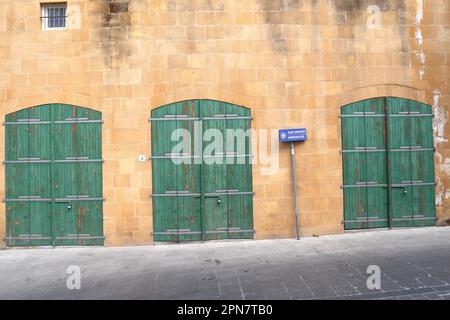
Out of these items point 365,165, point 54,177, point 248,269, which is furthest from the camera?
point 365,165

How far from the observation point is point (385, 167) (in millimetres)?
9320

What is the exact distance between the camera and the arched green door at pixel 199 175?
A: 29.3 feet

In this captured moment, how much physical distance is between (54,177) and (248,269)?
5144 millimetres

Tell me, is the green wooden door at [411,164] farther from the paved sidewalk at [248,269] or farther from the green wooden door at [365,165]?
the paved sidewalk at [248,269]

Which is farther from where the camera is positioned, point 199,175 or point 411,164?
point 411,164

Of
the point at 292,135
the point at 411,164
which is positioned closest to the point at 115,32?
the point at 292,135

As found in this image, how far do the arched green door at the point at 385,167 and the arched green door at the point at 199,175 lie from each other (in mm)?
2571

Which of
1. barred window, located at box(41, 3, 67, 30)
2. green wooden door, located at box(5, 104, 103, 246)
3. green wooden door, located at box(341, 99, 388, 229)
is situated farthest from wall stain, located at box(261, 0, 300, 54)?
barred window, located at box(41, 3, 67, 30)

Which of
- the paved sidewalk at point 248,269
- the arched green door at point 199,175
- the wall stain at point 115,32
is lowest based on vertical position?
the paved sidewalk at point 248,269

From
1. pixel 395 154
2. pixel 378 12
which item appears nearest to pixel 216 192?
pixel 395 154

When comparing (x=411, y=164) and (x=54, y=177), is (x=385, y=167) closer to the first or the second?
(x=411, y=164)

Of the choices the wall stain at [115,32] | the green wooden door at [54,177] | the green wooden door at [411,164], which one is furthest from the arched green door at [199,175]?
the green wooden door at [411,164]

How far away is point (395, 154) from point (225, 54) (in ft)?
15.8

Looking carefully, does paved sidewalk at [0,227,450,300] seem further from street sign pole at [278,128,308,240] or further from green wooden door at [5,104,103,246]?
street sign pole at [278,128,308,240]
